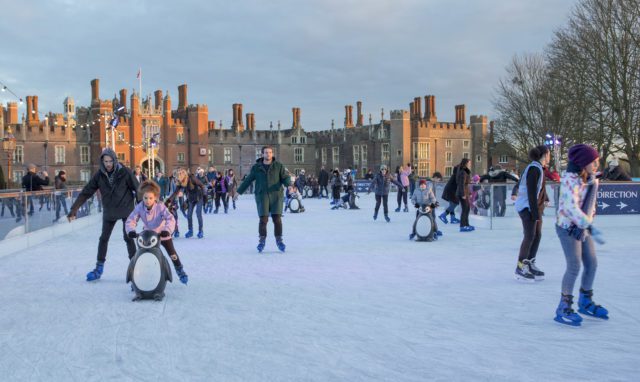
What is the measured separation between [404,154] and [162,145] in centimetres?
2205

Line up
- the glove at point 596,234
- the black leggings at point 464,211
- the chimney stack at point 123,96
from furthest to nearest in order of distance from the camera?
the chimney stack at point 123,96, the black leggings at point 464,211, the glove at point 596,234

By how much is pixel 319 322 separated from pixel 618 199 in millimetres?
11552

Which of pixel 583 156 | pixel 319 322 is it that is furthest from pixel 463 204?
pixel 319 322

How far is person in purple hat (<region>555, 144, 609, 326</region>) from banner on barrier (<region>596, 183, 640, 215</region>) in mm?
9988

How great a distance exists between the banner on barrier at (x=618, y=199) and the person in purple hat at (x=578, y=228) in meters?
9.99

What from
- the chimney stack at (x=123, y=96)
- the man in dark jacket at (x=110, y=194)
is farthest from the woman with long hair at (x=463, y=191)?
the chimney stack at (x=123, y=96)

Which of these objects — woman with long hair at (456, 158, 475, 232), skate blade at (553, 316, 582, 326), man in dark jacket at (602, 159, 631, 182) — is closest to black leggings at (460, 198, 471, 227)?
woman with long hair at (456, 158, 475, 232)

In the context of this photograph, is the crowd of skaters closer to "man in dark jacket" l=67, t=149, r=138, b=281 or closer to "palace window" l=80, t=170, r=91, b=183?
"man in dark jacket" l=67, t=149, r=138, b=281

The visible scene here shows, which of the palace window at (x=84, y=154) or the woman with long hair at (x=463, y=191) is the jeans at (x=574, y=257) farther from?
the palace window at (x=84, y=154)

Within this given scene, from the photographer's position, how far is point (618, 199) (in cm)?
1417

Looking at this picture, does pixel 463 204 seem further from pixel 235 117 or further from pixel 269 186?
pixel 235 117

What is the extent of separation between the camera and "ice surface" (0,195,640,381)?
3.78 m

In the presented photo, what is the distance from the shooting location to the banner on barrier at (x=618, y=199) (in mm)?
14077

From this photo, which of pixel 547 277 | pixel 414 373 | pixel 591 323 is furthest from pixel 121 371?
pixel 547 277
